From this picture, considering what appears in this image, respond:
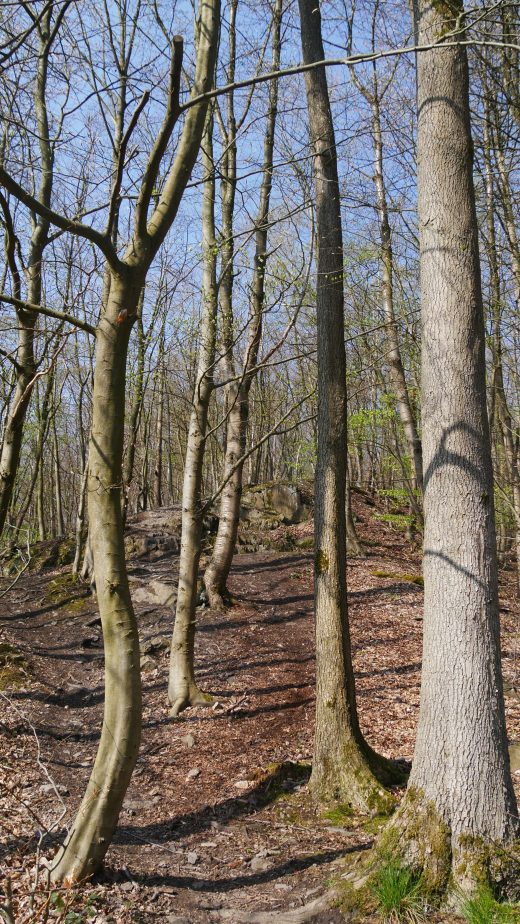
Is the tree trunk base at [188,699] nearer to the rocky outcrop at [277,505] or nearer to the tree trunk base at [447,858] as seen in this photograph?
the tree trunk base at [447,858]

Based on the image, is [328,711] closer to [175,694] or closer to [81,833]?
[81,833]

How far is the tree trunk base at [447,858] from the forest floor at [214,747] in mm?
169

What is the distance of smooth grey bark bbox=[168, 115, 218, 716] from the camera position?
7.43 metres

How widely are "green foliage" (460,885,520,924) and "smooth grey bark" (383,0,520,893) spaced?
67 millimetres

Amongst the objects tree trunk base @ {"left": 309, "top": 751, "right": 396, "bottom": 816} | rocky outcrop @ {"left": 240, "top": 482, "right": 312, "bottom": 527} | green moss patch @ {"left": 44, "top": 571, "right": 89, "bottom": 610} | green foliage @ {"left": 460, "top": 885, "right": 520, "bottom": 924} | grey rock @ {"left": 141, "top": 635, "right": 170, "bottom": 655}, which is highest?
rocky outcrop @ {"left": 240, "top": 482, "right": 312, "bottom": 527}

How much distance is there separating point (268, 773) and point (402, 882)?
2.59 m

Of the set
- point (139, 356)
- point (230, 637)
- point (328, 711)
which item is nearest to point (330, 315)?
point (328, 711)

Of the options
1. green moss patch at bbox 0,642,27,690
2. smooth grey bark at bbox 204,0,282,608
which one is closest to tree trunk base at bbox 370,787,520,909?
green moss patch at bbox 0,642,27,690

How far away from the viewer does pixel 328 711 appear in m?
5.23

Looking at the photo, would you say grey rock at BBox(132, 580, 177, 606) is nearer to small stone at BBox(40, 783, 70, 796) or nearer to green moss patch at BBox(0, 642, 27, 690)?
green moss patch at BBox(0, 642, 27, 690)

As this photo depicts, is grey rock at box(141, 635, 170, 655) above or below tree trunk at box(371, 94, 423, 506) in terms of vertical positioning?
below

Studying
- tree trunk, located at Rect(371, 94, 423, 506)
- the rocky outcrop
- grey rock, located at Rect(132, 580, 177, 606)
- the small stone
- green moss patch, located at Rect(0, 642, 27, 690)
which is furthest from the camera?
the rocky outcrop

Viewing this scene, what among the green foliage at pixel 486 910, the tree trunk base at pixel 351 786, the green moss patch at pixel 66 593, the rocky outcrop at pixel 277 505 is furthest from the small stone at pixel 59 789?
the rocky outcrop at pixel 277 505

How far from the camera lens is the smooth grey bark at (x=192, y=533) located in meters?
7.43
